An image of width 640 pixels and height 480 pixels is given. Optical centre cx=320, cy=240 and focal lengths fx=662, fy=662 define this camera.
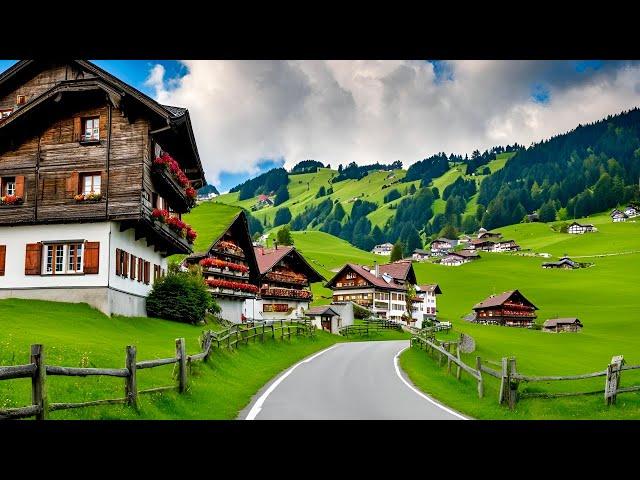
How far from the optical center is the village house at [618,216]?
183125 mm

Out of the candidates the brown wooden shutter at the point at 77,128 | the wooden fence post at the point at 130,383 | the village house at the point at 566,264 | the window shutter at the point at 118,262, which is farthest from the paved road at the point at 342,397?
the village house at the point at 566,264

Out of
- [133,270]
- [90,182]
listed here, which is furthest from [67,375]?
[133,270]

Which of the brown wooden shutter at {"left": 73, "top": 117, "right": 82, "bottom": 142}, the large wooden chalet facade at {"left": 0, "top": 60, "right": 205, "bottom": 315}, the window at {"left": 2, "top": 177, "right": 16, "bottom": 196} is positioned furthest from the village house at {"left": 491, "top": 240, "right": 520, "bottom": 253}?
the window at {"left": 2, "top": 177, "right": 16, "bottom": 196}

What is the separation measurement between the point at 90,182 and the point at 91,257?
3.77 m

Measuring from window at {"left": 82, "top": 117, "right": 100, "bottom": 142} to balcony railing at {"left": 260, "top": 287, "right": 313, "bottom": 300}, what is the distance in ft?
124

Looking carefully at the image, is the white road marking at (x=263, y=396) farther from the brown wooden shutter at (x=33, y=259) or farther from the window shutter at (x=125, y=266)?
the brown wooden shutter at (x=33, y=259)

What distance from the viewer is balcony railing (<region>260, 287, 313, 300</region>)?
68.0 m

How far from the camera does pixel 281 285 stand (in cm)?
7144

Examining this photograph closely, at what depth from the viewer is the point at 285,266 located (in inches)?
2827

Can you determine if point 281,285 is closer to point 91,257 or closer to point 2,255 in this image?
point 91,257

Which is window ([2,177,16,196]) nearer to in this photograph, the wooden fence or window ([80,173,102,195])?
window ([80,173,102,195])

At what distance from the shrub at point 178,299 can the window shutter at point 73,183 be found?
298 inches
